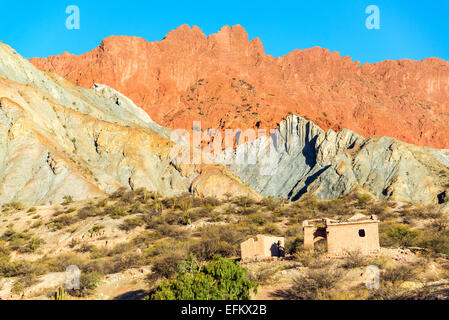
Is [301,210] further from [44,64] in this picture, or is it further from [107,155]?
[44,64]

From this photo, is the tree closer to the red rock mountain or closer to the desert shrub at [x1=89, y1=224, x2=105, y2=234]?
the desert shrub at [x1=89, y1=224, x2=105, y2=234]

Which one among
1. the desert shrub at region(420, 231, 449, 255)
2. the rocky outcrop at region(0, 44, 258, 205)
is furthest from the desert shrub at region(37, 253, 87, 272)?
the rocky outcrop at region(0, 44, 258, 205)

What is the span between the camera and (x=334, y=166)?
3172 inches

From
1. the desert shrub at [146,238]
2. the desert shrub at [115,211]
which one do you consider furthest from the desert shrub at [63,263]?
the desert shrub at [115,211]

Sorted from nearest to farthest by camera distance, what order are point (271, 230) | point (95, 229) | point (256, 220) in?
1. point (271, 230)
2. point (95, 229)
3. point (256, 220)

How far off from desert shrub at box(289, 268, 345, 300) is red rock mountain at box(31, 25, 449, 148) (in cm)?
10454

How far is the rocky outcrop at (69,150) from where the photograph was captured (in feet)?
169

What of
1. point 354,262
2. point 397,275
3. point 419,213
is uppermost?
point 419,213

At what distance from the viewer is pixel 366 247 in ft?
70.9

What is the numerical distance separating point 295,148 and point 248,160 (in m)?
10.8

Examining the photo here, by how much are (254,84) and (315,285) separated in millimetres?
142902

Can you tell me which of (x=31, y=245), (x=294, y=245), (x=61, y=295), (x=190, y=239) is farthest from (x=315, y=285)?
(x=31, y=245)

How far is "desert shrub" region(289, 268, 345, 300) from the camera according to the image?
1498 centimetres

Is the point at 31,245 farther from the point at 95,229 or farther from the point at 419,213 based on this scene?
the point at 419,213
